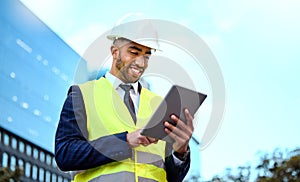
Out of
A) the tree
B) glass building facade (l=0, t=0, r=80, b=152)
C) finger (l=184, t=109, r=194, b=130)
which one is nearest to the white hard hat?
finger (l=184, t=109, r=194, b=130)

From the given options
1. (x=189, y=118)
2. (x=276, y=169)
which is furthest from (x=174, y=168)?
(x=276, y=169)

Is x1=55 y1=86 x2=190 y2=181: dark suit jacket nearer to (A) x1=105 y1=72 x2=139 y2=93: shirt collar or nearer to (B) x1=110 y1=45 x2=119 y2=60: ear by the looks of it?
(A) x1=105 y1=72 x2=139 y2=93: shirt collar

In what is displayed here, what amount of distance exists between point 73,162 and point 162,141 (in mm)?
383

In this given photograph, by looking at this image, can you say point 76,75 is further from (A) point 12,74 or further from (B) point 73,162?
(A) point 12,74

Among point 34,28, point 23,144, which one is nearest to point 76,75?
point 23,144

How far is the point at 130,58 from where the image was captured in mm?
3191

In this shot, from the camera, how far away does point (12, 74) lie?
290ft

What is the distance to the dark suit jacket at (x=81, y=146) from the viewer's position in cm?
324

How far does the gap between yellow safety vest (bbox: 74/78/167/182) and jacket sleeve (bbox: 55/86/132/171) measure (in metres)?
0.04

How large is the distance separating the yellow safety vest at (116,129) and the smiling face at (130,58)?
0.48 feet

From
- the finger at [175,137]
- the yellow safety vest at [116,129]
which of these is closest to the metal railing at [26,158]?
the yellow safety vest at [116,129]

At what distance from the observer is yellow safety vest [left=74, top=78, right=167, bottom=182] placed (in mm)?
3264

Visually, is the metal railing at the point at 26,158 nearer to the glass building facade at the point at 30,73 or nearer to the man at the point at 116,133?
the glass building facade at the point at 30,73

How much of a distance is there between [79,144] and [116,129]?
184 millimetres
